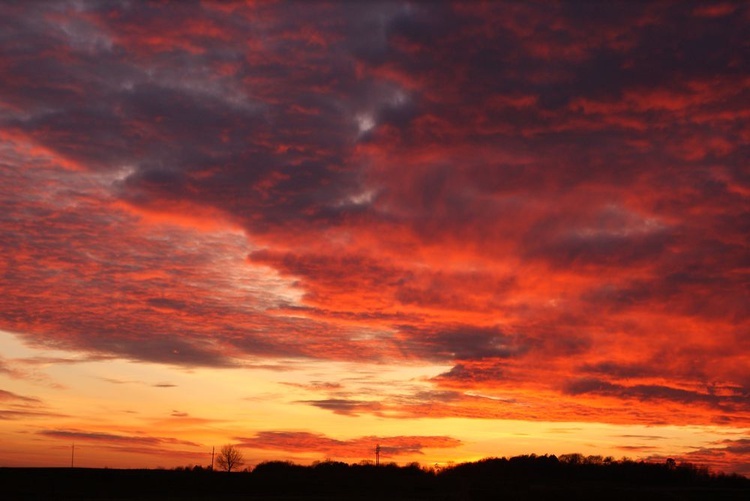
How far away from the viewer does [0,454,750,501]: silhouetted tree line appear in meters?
80.4

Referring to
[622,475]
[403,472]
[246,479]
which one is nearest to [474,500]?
[246,479]

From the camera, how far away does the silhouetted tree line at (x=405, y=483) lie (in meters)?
80.4

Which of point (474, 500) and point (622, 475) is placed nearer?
point (474, 500)

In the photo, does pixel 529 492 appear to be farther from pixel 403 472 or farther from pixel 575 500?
pixel 403 472

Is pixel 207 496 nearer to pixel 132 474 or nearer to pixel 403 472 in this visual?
pixel 132 474

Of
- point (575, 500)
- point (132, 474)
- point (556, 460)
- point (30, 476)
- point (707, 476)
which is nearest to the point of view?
point (575, 500)

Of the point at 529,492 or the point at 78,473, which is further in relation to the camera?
the point at 78,473

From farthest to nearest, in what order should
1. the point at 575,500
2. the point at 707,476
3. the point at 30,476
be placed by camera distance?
the point at 707,476 → the point at 30,476 → the point at 575,500

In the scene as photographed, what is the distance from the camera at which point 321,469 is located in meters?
142

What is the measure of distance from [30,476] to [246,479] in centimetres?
2707

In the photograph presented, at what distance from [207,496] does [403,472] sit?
2281 inches

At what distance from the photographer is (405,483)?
358ft

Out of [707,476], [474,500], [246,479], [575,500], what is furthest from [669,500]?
[246,479]

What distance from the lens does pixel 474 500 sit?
75812 millimetres
